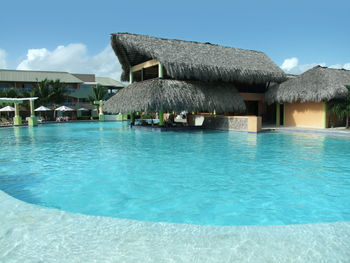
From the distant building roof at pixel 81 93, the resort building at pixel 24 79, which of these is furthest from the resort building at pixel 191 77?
the resort building at pixel 24 79

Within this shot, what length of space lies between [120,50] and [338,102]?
13533mm

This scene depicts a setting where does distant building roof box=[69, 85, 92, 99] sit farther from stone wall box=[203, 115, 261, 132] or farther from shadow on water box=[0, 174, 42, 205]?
shadow on water box=[0, 174, 42, 205]

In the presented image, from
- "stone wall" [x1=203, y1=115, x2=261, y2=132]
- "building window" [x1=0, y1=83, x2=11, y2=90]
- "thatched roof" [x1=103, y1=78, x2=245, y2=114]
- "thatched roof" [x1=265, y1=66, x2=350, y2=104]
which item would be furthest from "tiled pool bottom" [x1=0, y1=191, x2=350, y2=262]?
"building window" [x1=0, y1=83, x2=11, y2=90]

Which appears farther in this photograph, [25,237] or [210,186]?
[210,186]

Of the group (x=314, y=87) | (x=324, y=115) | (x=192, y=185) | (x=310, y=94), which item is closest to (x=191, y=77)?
(x=310, y=94)

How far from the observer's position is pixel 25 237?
2.61m

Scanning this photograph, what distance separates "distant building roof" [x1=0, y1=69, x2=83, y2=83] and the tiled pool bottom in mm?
34636

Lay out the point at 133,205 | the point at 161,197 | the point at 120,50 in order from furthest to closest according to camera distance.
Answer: the point at 120,50 → the point at 161,197 → the point at 133,205

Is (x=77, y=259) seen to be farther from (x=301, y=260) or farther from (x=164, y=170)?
(x=164, y=170)

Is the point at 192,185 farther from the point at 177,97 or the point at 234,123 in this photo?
the point at 234,123

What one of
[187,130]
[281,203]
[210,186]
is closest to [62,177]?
[210,186]

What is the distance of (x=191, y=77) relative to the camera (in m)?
16.2

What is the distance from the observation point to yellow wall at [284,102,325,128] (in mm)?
16328

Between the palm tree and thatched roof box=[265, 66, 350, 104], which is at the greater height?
thatched roof box=[265, 66, 350, 104]
